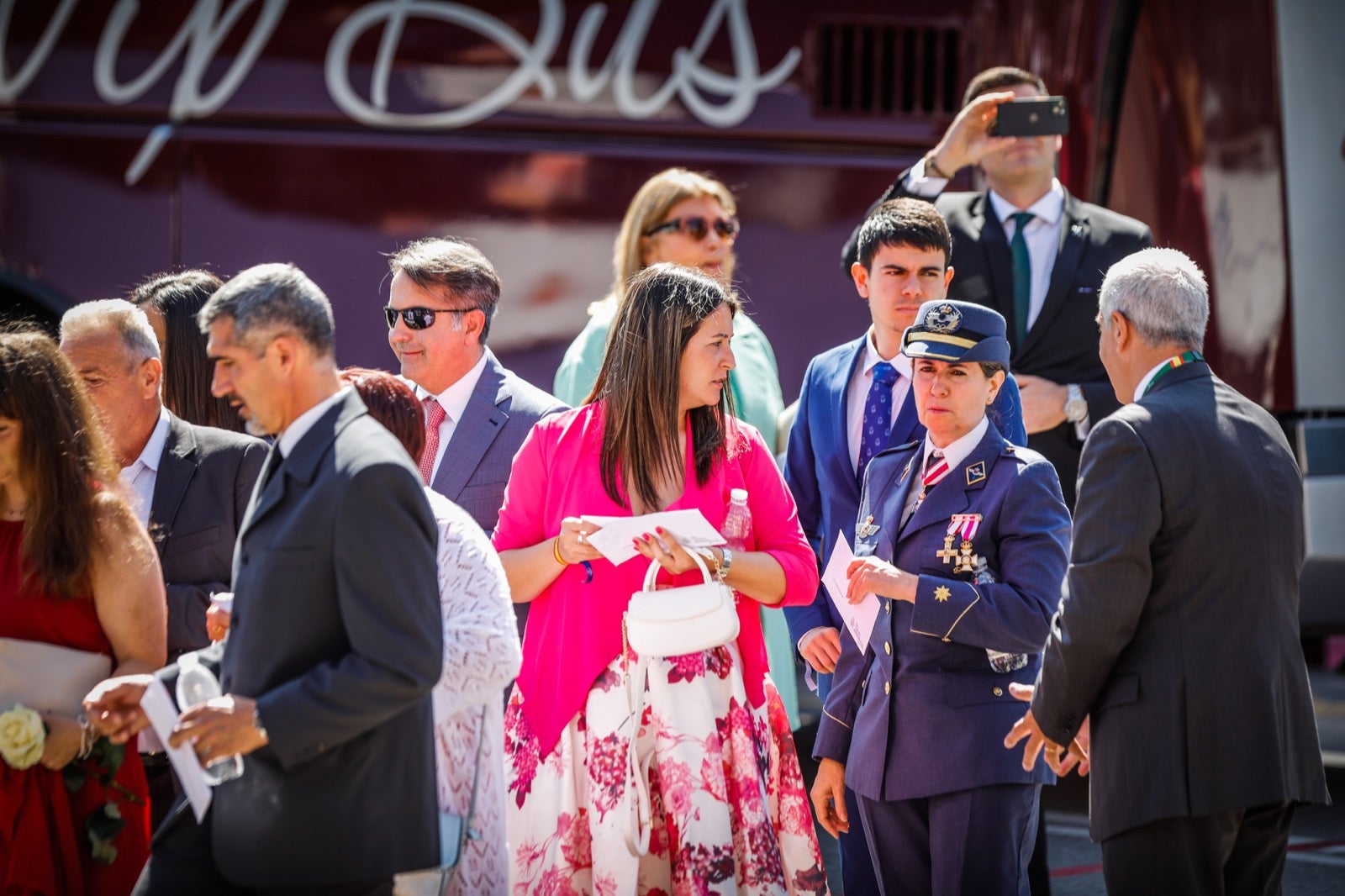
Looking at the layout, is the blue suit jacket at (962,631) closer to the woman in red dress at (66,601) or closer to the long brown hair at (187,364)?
the woman in red dress at (66,601)

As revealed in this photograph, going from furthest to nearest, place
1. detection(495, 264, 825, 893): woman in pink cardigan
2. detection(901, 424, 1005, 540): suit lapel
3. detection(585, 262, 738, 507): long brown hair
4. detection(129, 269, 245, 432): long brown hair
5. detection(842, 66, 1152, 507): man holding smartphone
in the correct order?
detection(842, 66, 1152, 507): man holding smartphone < detection(129, 269, 245, 432): long brown hair < detection(585, 262, 738, 507): long brown hair < detection(901, 424, 1005, 540): suit lapel < detection(495, 264, 825, 893): woman in pink cardigan

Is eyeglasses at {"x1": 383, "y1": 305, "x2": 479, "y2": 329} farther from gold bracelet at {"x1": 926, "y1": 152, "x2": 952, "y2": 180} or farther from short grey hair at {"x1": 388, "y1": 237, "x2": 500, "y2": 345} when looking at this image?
gold bracelet at {"x1": 926, "y1": 152, "x2": 952, "y2": 180}

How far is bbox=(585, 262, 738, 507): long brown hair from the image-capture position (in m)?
3.80

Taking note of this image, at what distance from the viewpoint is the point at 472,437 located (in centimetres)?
439

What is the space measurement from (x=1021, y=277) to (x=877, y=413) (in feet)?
3.30

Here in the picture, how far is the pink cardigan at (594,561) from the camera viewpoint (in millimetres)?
3693

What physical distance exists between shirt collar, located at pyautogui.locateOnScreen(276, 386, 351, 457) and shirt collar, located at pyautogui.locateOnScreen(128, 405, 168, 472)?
143 cm

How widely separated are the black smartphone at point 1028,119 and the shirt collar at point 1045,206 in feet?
0.70

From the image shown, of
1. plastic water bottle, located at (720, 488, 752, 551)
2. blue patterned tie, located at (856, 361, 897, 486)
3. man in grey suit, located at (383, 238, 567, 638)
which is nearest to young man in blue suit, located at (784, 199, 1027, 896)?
blue patterned tie, located at (856, 361, 897, 486)

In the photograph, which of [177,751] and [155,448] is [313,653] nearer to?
[177,751]

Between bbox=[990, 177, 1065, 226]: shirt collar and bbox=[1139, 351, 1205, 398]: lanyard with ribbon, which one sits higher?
bbox=[990, 177, 1065, 226]: shirt collar

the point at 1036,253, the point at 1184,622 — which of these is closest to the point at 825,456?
the point at 1036,253

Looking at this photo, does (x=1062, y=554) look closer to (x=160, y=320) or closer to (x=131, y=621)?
(x=131, y=621)

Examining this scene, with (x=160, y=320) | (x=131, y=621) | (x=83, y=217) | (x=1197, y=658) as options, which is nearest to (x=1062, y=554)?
(x=1197, y=658)
